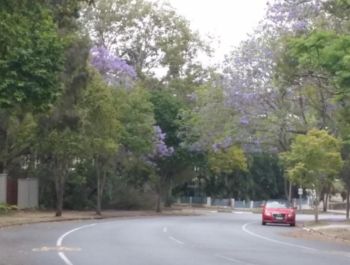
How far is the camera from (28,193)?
2063 inches

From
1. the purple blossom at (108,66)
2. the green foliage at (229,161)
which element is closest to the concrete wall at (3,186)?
the purple blossom at (108,66)

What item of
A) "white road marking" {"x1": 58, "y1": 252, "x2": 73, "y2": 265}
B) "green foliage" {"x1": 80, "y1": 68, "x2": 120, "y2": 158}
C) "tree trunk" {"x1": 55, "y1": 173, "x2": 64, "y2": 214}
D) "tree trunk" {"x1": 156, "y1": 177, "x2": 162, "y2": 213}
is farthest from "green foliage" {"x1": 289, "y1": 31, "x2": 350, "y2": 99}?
"tree trunk" {"x1": 156, "y1": 177, "x2": 162, "y2": 213}

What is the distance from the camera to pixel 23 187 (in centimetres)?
5172

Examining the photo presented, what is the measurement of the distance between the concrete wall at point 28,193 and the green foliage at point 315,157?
18380mm

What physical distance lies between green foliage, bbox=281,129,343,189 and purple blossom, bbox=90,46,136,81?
13.6 meters

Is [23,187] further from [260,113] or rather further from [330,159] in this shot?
[330,159]

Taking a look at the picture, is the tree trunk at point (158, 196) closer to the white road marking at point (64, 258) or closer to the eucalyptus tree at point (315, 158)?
the eucalyptus tree at point (315, 158)

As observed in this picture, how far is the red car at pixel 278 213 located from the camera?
4244cm

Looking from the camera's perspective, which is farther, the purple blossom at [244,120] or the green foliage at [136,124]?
the green foliage at [136,124]

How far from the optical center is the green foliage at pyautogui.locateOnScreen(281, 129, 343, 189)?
43.1 meters

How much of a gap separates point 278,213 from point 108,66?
1611 centimetres

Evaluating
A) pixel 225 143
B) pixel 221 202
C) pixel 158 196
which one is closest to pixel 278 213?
pixel 225 143

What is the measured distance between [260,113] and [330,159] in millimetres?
5577

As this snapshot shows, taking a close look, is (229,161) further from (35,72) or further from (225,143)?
(35,72)
